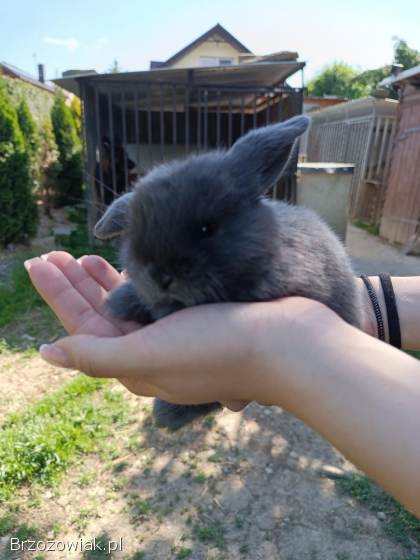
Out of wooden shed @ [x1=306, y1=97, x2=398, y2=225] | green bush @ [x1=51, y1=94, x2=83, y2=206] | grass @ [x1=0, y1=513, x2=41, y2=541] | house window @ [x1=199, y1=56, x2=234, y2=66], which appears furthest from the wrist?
house window @ [x1=199, y1=56, x2=234, y2=66]

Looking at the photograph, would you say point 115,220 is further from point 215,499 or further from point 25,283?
point 25,283

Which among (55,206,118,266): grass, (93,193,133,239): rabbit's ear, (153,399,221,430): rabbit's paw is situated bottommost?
(55,206,118,266): grass

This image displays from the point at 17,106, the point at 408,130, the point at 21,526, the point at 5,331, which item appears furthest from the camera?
the point at 408,130

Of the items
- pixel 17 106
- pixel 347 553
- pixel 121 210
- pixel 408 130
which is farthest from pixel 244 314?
pixel 408 130

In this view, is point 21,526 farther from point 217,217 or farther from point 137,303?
point 217,217

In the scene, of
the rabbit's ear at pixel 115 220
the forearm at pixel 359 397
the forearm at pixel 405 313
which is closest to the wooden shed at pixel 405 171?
the forearm at pixel 405 313

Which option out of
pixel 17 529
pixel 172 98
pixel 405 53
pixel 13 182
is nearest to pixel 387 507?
pixel 17 529

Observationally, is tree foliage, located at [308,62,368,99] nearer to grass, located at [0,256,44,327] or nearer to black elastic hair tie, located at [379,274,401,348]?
grass, located at [0,256,44,327]
